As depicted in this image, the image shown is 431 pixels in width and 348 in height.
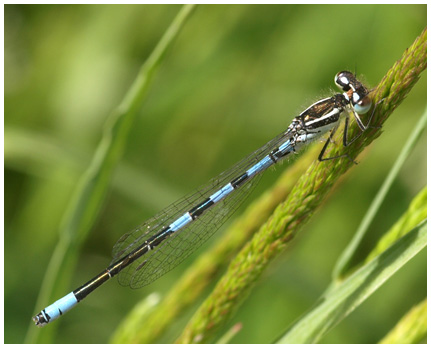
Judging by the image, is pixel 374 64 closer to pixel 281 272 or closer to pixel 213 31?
pixel 213 31

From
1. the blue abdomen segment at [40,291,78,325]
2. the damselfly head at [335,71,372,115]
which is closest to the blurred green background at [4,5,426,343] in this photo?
the blue abdomen segment at [40,291,78,325]

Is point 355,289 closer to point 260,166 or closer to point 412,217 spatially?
point 412,217

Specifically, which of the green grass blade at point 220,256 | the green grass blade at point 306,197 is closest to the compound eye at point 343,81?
the green grass blade at point 220,256

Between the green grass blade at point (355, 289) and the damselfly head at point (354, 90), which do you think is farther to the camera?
the damselfly head at point (354, 90)

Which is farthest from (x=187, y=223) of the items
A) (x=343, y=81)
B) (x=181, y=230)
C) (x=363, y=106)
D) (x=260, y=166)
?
(x=363, y=106)

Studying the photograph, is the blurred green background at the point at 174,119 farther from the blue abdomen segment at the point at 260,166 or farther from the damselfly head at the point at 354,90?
the damselfly head at the point at 354,90

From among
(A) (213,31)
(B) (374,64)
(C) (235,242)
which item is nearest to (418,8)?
(B) (374,64)
